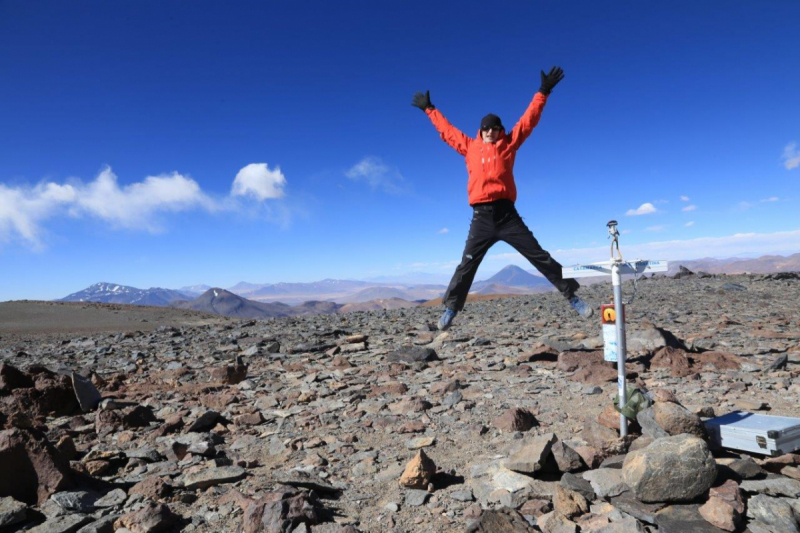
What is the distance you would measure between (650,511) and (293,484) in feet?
7.13

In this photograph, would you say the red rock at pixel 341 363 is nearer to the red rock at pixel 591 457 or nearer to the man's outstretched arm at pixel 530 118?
the man's outstretched arm at pixel 530 118

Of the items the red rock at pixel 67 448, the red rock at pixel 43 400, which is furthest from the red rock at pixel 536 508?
the red rock at pixel 43 400

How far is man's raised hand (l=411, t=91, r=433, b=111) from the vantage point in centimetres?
643

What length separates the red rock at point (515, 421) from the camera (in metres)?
4.03

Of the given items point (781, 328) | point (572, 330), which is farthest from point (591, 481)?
point (781, 328)

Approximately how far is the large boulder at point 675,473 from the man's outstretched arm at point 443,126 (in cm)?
437

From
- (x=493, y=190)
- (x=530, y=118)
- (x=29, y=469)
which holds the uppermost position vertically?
(x=530, y=118)

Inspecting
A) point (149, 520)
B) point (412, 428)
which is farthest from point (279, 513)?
point (412, 428)

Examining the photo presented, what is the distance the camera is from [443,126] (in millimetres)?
6332

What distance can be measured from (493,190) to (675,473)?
393cm

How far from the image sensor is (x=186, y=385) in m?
6.51

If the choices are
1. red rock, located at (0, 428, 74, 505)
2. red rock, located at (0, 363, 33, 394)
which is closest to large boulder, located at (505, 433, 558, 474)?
red rock, located at (0, 428, 74, 505)

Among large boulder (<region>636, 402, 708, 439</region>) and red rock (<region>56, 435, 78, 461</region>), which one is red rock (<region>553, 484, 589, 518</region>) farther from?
red rock (<region>56, 435, 78, 461</region>)

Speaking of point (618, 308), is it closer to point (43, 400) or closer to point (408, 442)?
point (408, 442)
